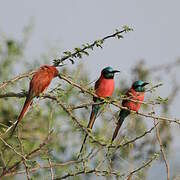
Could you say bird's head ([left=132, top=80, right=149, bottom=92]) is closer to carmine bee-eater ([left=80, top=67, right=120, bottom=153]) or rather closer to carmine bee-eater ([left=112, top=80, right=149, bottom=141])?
carmine bee-eater ([left=112, top=80, right=149, bottom=141])

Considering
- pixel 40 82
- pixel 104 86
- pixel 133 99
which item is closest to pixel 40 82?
pixel 40 82

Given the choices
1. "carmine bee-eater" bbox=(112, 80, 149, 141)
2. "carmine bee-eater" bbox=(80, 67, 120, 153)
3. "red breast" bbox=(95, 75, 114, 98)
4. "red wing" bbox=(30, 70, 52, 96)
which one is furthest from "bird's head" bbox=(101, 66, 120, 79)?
"red wing" bbox=(30, 70, 52, 96)

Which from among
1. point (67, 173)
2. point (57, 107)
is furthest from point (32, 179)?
point (57, 107)

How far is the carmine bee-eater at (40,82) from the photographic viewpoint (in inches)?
191

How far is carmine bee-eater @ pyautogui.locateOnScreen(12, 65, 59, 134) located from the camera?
486cm

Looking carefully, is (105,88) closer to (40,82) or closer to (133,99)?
(133,99)

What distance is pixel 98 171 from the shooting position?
464cm

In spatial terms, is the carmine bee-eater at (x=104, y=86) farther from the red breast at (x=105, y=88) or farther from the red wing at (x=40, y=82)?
the red wing at (x=40, y=82)

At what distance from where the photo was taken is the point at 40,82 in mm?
5102

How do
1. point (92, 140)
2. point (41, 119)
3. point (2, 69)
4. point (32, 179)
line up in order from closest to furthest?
point (92, 140) < point (32, 179) < point (2, 69) < point (41, 119)

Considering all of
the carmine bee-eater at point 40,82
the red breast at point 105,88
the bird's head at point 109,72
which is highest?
the bird's head at point 109,72

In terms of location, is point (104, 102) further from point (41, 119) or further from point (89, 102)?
point (41, 119)

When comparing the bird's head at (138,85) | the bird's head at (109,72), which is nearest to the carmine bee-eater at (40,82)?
the bird's head at (138,85)

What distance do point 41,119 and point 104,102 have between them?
801 centimetres
